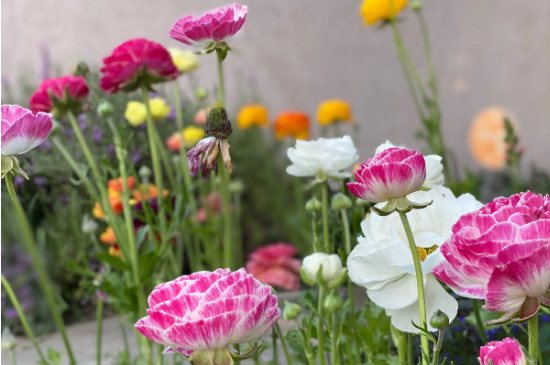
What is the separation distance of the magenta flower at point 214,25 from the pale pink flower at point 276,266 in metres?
0.89

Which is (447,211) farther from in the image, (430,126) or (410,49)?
(410,49)

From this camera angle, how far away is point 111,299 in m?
1.20

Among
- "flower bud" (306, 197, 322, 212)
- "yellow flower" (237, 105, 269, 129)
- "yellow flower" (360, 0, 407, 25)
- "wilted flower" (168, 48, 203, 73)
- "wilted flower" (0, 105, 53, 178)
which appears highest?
"yellow flower" (360, 0, 407, 25)

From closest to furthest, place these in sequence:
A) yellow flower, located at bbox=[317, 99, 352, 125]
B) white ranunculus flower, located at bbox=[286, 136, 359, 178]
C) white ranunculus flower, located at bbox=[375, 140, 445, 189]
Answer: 1. white ranunculus flower, located at bbox=[375, 140, 445, 189]
2. white ranunculus flower, located at bbox=[286, 136, 359, 178]
3. yellow flower, located at bbox=[317, 99, 352, 125]

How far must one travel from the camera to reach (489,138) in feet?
10.4

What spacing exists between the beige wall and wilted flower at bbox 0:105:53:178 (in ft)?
7.22

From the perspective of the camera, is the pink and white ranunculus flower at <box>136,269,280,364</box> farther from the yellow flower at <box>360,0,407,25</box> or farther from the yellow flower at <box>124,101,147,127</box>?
the yellow flower at <box>360,0,407,25</box>

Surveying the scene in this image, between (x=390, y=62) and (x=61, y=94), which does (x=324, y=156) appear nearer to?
(x=61, y=94)

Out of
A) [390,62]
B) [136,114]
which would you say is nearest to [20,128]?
[136,114]

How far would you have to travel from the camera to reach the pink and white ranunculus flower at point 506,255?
1.57ft

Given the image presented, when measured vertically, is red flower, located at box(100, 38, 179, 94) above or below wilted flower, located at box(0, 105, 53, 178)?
above

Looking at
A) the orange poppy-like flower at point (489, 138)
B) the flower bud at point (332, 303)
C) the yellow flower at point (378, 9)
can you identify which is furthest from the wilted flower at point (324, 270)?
the orange poppy-like flower at point (489, 138)

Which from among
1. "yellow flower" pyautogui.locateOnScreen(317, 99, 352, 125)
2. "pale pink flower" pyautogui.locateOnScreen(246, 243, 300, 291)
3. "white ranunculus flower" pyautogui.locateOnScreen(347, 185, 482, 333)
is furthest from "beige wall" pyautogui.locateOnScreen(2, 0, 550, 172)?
"white ranunculus flower" pyautogui.locateOnScreen(347, 185, 482, 333)

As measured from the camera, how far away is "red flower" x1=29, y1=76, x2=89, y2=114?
3.90 ft
